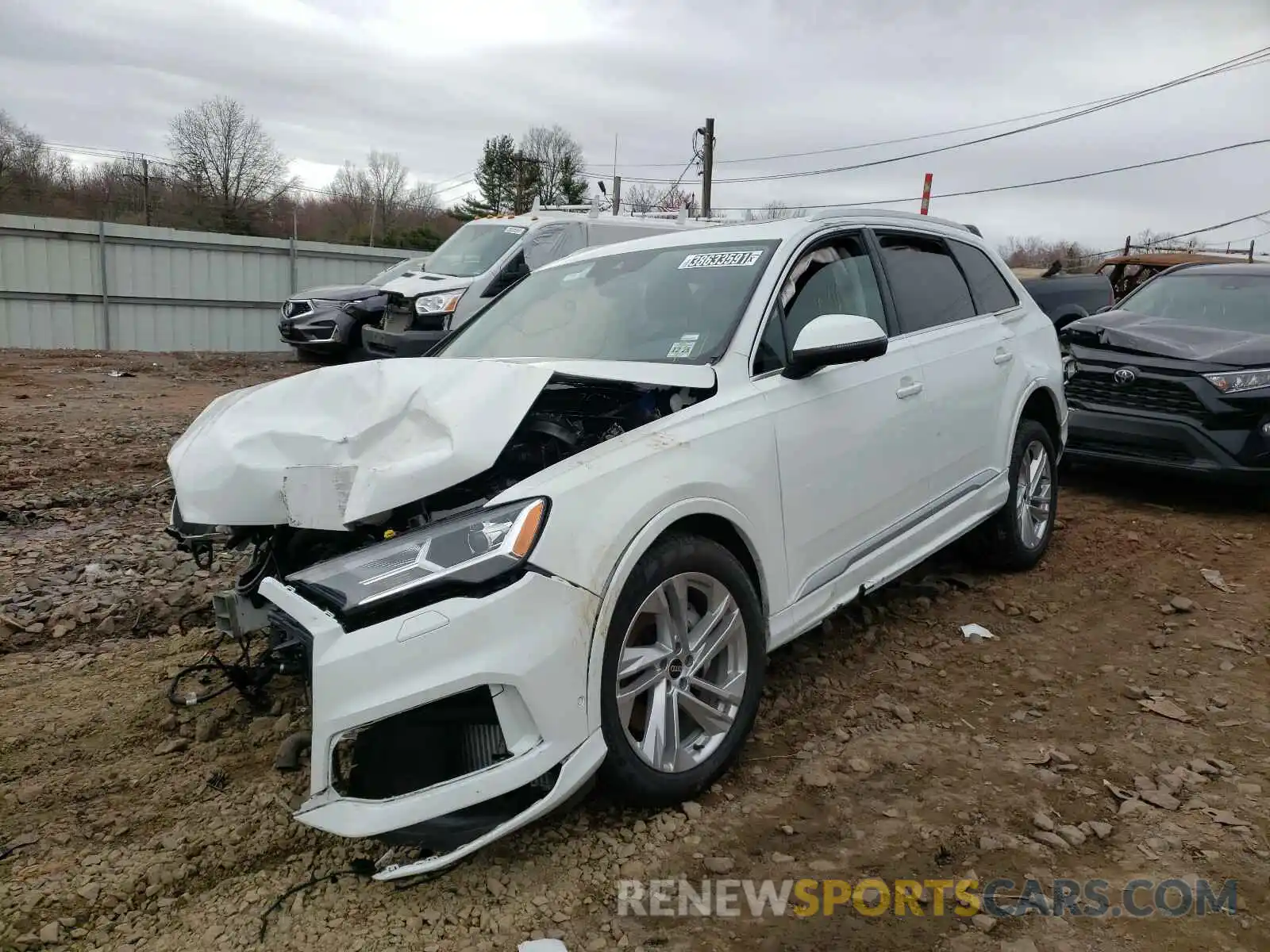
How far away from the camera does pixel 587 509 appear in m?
2.44

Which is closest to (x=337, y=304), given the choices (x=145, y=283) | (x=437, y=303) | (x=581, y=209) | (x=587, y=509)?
(x=437, y=303)

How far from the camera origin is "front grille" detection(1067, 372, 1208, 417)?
20.4 feet

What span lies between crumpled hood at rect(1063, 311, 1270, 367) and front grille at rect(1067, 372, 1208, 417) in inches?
8.9

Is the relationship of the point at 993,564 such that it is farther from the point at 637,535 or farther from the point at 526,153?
the point at 526,153

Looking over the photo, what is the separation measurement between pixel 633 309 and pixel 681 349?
0.43 metres

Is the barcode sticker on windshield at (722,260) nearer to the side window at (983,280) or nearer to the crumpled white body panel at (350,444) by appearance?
Answer: the crumpled white body panel at (350,444)

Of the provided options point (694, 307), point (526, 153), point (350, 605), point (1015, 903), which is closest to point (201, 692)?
point (350, 605)

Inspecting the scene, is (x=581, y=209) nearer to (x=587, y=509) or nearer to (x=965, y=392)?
(x=965, y=392)

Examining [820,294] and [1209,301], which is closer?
[820,294]

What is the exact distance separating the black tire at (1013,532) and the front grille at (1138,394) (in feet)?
5.87

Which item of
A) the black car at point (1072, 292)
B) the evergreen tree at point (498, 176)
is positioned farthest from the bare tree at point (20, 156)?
the black car at point (1072, 292)

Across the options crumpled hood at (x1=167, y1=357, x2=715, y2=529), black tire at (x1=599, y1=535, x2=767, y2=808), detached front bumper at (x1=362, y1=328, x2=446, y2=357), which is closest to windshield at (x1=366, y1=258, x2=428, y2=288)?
detached front bumper at (x1=362, y1=328, x2=446, y2=357)

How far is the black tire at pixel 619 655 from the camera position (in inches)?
96.7

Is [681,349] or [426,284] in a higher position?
[426,284]
